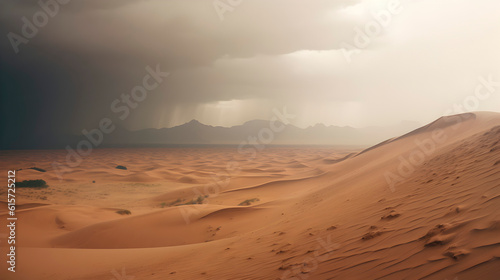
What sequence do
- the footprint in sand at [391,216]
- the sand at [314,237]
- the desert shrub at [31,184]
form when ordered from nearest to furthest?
the sand at [314,237], the footprint in sand at [391,216], the desert shrub at [31,184]

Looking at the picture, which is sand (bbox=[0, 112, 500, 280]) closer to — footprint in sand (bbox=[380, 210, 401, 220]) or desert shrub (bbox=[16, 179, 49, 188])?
footprint in sand (bbox=[380, 210, 401, 220])

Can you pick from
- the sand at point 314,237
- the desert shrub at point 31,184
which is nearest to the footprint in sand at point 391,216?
the sand at point 314,237

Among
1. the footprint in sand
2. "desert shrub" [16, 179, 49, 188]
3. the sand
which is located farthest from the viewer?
"desert shrub" [16, 179, 49, 188]

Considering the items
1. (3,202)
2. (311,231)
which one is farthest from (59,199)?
(311,231)

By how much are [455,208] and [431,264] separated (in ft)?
4.30

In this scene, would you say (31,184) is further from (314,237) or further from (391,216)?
(391,216)

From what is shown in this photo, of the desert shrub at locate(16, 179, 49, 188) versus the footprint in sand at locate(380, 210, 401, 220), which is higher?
the footprint in sand at locate(380, 210, 401, 220)

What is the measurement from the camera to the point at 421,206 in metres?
4.07

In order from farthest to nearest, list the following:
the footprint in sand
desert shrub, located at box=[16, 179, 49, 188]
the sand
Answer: desert shrub, located at box=[16, 179, 49, 188] → the footprint in sand → the sand

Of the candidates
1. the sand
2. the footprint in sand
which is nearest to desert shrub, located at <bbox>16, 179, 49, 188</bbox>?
the sand

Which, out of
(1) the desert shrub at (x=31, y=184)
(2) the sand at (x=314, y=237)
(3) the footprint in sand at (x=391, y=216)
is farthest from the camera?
(1) the desert shrub at (x=31, y=184)

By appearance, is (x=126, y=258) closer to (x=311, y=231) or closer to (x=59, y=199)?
(x=311, y=231)

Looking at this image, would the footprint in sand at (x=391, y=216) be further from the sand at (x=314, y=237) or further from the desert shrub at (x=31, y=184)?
the desert shrub at (x=31, y=184)

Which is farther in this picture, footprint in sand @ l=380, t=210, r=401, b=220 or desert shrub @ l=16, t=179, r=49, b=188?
desert shrub @ l=16, t=179, r=49, b=188
